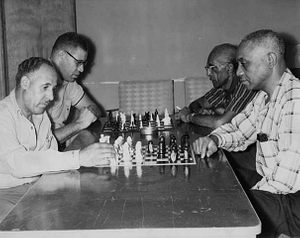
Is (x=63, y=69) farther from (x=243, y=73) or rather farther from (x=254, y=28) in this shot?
(x=254, y=28)

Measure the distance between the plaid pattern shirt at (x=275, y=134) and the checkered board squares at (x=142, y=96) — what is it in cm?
230

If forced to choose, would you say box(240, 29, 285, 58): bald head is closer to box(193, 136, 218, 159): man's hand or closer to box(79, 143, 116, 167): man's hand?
box(193, 136, 218, 159): man's hand

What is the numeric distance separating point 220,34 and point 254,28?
49cm

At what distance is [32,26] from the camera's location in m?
5.52

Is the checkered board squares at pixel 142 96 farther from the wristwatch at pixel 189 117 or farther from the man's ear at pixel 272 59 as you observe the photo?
the man's ear at pixel 272 59

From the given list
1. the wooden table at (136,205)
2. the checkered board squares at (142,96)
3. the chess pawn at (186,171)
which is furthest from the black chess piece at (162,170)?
the checkered board squares at (142,96)

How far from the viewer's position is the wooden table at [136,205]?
1.56m

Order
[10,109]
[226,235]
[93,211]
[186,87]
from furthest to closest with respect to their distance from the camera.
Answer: [186,87] < [10,109] < [93,211] < [226,235]

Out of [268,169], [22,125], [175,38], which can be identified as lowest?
[268,169]

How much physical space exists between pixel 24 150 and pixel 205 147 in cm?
110

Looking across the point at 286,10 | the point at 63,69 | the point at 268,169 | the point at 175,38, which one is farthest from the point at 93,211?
the point at 286,10

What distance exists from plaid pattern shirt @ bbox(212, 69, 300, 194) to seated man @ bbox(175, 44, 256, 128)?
0.58 metres

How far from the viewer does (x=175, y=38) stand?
6137 mm

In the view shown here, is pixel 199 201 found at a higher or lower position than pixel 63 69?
lower
